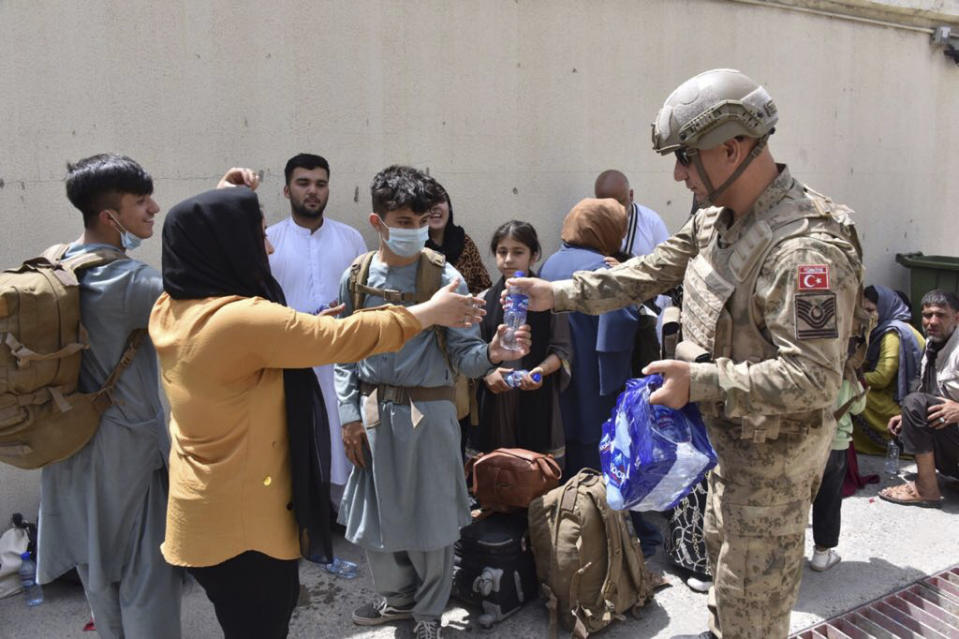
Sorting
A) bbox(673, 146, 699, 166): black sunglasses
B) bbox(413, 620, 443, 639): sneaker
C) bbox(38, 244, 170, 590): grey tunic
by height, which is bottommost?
bbox(413, 620, 443, 639): sneaker

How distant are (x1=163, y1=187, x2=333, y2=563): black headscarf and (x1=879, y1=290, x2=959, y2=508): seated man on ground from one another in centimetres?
414

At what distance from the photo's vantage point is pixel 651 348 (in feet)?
13.7

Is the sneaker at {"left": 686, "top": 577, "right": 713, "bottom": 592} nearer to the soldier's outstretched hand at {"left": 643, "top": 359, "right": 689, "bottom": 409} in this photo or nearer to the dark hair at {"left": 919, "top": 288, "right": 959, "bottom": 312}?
the soldier's outstretched hand at {"left": 643, "top": 359, "right": 689, "bottom": 409}

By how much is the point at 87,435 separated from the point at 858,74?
741 centimetres

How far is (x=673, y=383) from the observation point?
217 cm

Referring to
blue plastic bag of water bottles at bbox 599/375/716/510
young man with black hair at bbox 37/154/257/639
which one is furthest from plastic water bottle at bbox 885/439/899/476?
young man with black hair at bbox 37/154/257/639

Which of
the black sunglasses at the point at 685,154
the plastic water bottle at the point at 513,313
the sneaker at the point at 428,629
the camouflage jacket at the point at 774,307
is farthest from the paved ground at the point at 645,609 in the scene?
the black sunglasses at the point at 685,154

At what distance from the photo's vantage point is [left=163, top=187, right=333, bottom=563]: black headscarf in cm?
211

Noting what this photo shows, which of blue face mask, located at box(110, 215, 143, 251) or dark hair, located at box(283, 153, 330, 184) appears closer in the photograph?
blue face mask, located at box(110, 215, 143, 251)

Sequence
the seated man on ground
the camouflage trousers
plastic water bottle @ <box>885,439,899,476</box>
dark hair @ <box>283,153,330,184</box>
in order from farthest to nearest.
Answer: plastic water bottle @ <box>885,439,899,476</box>
the seated man on ground
dark hair @ <box>283,153,330,184</box>
the camouflage trousers

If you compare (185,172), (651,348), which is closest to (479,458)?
(651,348)

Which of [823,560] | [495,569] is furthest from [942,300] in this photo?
[495,569]

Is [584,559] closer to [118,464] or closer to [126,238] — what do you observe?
[118,464]

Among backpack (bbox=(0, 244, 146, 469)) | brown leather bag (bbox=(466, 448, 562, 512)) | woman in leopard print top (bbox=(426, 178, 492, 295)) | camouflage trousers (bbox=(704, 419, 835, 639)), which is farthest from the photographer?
woman in leopard print top (bbox=(426, 178, 492, 295))
